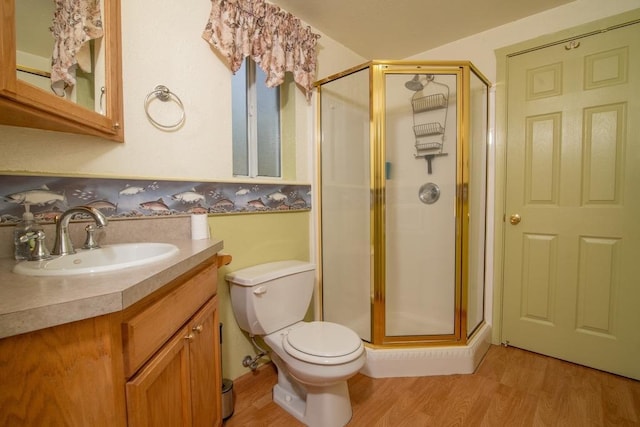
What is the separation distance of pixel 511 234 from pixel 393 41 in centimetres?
177

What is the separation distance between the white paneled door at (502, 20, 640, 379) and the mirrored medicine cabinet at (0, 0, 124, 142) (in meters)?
2.37

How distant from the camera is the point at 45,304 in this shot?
478mm

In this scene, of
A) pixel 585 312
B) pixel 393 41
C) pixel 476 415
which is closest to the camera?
pixel 476 415

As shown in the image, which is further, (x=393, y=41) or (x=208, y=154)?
(x=393, y=41)

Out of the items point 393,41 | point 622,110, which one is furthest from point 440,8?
point 622,110

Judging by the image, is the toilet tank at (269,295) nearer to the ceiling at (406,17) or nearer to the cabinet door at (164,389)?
the cabinet door at (164,389)

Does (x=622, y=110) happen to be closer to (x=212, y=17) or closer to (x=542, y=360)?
(x=542, y=360)

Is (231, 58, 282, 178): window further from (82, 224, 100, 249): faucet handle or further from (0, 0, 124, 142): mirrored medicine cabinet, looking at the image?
(82, 224, 100, 249): faucet handle

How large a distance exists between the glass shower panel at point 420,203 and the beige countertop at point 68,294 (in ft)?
4.99

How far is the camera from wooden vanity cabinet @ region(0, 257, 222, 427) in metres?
0.49

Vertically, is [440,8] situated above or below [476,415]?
above

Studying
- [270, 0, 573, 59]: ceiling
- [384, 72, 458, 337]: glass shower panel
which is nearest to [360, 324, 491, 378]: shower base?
[384, 72, 458, 337]: glass shower panel

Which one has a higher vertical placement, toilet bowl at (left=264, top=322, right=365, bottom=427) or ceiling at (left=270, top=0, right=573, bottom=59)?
ceiling at (left=270, top=0, right=573, bottom=59)

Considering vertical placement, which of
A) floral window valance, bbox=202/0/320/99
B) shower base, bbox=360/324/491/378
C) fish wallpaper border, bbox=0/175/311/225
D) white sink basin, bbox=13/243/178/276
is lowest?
shower base, bbox=360/324/491/378
